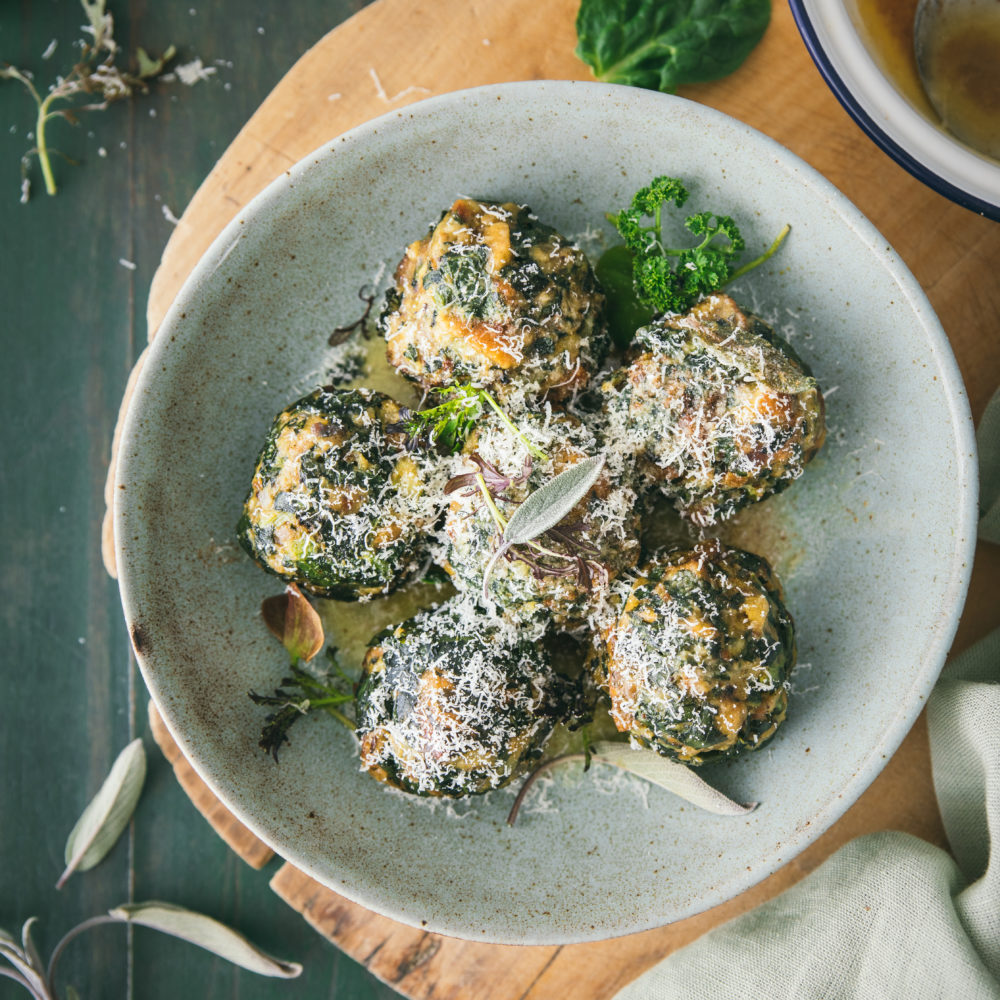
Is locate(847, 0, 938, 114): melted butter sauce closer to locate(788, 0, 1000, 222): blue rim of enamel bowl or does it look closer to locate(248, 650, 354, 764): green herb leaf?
locate(788, 0, 1000, 222): blue rim of enamel bowl

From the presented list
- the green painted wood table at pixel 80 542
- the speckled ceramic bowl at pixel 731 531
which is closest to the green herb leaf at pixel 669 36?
the speckled ceramic bowl at pixel 731 531

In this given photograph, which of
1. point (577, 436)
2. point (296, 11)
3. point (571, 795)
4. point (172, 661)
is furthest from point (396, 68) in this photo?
point (571, 795)

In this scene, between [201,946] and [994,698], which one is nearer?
[994,698]

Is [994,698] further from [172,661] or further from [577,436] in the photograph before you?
[172,661]

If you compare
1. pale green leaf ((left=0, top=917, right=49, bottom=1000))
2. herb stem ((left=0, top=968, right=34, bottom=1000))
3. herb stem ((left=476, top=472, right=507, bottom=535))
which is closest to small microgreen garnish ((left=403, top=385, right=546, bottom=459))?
herb stem ((left=476, top=472, right=507, bottom=535))

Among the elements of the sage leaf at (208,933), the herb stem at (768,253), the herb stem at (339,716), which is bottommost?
the sage leaf at (208,933)

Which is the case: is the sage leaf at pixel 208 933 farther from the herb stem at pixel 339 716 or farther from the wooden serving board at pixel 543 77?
the herb stem at pixel 339 716
